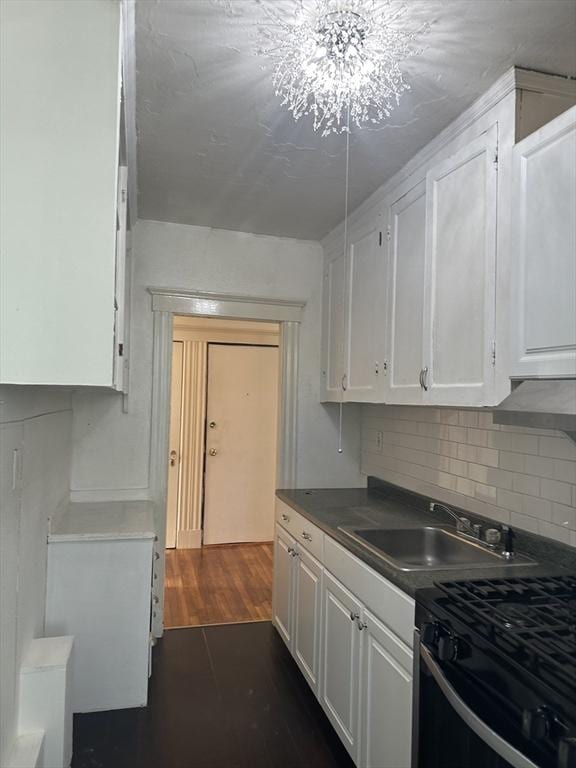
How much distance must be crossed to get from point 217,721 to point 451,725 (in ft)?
4.41

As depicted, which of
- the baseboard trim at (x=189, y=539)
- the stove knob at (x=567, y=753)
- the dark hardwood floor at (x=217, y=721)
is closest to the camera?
the stove knob at (x=567, y=753)

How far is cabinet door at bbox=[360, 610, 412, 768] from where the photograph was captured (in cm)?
161

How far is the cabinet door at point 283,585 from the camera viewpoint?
2.82 metres

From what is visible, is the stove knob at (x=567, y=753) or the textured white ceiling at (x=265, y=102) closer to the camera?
the stove knob at (x=567, y=753)

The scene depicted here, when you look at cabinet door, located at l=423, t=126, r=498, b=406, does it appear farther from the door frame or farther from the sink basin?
the door frame

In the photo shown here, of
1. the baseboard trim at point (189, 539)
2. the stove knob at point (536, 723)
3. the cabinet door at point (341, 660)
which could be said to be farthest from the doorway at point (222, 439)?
the stove knob at point (536, 723)

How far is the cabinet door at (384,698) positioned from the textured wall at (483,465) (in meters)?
0.69

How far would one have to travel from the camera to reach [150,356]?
10.2ft

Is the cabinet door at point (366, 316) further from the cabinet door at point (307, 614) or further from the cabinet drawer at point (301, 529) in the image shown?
the cabinet door at point (307, 614)

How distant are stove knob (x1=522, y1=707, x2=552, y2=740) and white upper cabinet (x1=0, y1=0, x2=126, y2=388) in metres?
1.13

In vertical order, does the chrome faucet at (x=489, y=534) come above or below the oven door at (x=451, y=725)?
above

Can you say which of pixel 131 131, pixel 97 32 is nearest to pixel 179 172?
pixel 131 131

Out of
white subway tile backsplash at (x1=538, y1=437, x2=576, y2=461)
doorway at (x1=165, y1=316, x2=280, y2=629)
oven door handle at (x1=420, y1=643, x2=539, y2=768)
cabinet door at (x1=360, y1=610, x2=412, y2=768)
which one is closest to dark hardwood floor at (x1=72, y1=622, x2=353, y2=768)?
cabinet door at (x1=360, y1=610, x2=412, y2=768)

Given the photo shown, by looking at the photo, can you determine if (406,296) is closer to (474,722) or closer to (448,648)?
(448,648)
